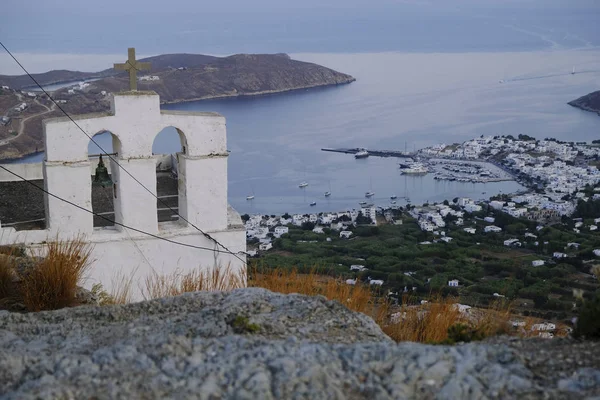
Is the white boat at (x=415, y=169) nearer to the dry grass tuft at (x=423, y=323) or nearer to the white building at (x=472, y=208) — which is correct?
the white building at (x=472, y=208)

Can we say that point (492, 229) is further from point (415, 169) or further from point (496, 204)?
point (415, 169)

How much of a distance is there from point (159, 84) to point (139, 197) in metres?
47.2

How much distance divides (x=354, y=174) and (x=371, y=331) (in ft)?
126

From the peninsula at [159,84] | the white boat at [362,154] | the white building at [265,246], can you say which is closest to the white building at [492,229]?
the white building at [265,246]

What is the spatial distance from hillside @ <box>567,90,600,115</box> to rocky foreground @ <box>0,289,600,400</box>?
206ft

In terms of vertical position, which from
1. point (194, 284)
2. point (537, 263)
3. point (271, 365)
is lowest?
point (537, 263)

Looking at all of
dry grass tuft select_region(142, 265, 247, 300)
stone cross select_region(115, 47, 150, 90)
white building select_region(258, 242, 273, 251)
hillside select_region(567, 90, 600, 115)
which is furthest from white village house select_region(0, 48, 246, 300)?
hillside select_region(567, 90, 600, 115)

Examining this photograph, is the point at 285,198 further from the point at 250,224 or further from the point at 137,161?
the point at 137,161

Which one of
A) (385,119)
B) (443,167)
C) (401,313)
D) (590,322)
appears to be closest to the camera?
(590,322)

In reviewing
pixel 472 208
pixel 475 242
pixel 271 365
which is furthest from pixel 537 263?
pixel 271 365

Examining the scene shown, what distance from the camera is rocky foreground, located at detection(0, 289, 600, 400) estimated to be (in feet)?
8.07

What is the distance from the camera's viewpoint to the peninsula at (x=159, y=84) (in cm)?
3341

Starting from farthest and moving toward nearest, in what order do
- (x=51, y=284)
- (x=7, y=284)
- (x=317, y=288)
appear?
1. (x=317, y=288)
2. (x=7, y=284)
3. (x=51, y=284)

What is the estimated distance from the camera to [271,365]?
2.59 metres
